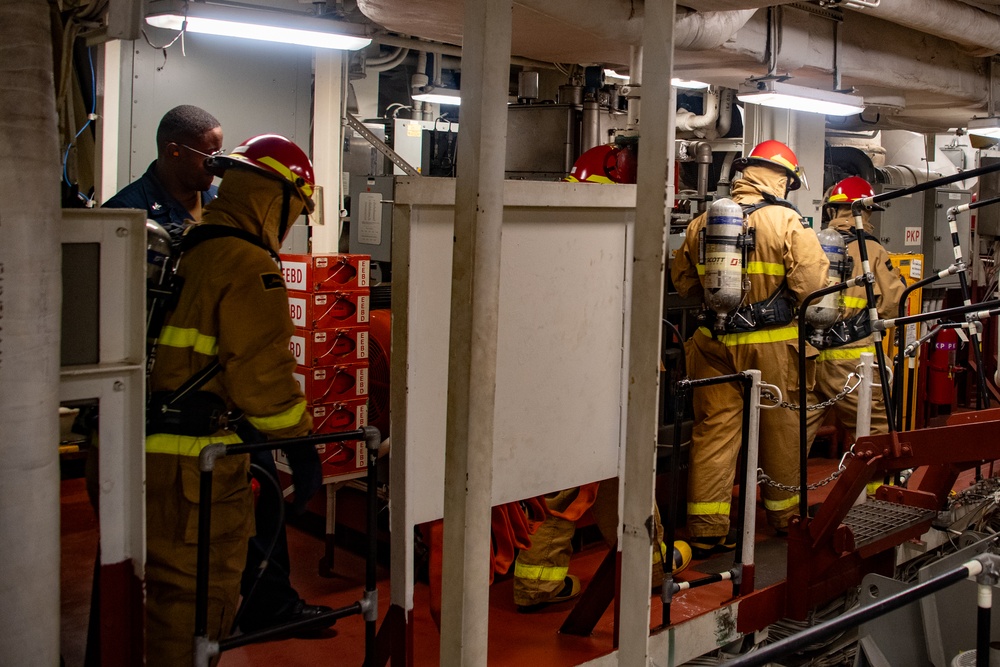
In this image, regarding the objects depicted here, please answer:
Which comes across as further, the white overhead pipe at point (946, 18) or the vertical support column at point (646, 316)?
the white overhead pipe at point (946, 18)

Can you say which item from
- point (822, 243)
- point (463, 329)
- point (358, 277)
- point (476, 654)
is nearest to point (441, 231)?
point (463, 329)

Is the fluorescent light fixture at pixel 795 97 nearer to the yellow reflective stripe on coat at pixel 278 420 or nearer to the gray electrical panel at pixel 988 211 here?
the yellow reflective stripe on coat at pixel 278 420

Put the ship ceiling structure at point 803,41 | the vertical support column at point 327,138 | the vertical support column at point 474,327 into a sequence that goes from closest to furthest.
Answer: the vertical support column at point 474,327 < the ship ceiling structure at point 803,41 < the vertical support column at point 327,138

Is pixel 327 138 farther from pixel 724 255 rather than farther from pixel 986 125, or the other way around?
pixel 986 125

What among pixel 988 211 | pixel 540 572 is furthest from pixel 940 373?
pixel 540 572

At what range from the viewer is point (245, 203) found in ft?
11.5

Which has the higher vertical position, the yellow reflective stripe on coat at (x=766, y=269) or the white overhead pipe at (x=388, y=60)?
the white overhead pipe at (x=388, y=60)

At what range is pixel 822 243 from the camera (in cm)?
658

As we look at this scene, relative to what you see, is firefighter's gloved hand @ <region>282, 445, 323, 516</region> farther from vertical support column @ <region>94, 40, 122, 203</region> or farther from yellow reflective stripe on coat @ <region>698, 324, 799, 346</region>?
vertical support column @ <region>94, 40, 122, 203</region>

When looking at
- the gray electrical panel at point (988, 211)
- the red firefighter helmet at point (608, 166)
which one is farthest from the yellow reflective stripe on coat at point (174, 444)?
the gray electrical panel at point (988, 211)

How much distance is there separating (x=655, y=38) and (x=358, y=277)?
258 centimetres

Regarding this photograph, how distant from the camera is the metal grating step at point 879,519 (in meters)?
5.14

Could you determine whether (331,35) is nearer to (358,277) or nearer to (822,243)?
(358,277)

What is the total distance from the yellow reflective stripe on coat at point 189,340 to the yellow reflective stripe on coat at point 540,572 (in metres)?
1.78
